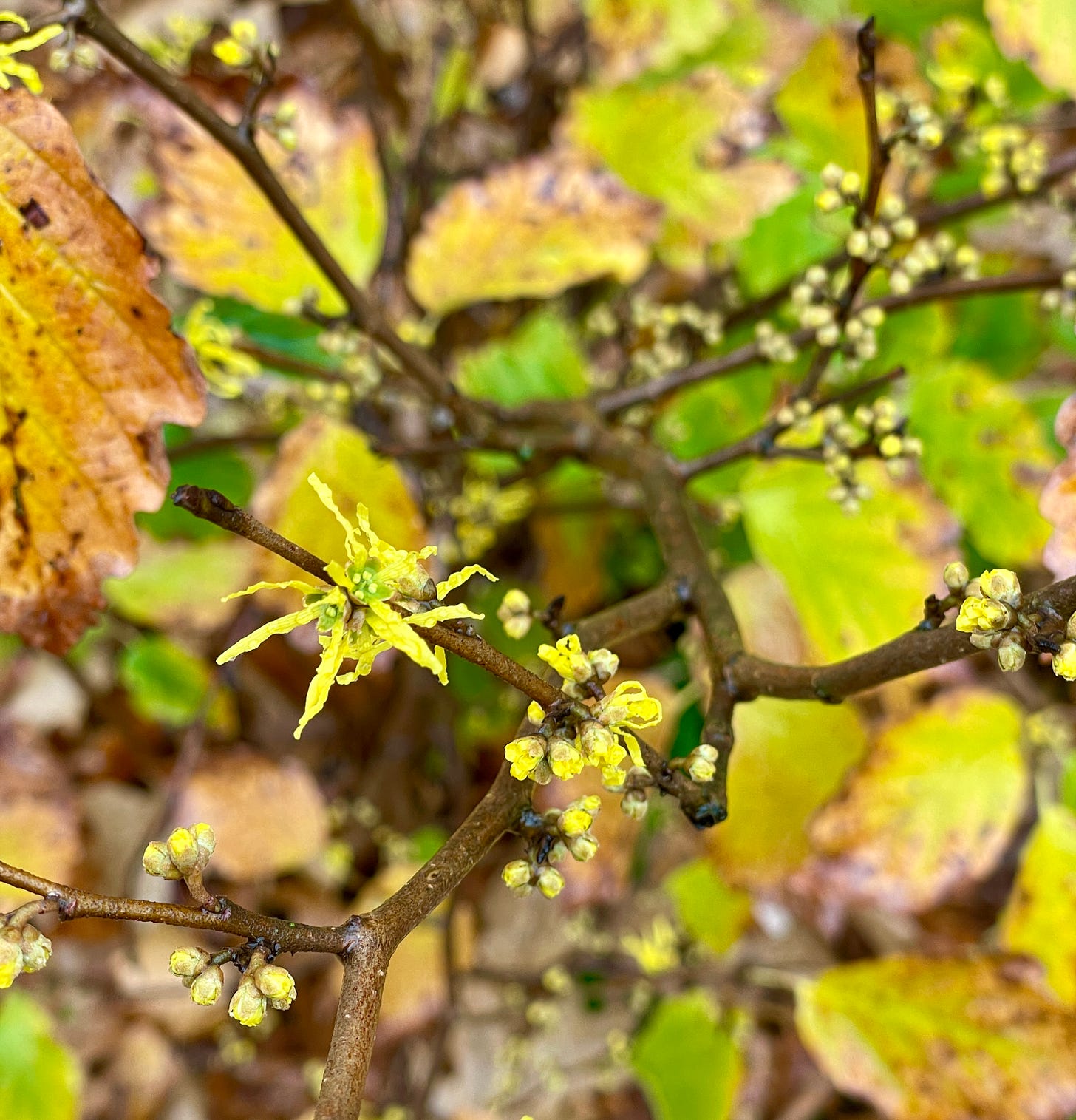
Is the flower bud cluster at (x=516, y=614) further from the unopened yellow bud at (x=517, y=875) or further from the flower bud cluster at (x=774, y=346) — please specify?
the flower bud cluster at (x=774, y=346)

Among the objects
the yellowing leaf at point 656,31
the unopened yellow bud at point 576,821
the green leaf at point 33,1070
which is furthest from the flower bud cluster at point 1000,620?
the green leaf at point 33,1070

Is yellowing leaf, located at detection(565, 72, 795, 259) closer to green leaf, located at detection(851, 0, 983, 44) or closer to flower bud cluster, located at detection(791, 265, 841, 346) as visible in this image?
green leaf, located at detection(851, 0, 983, 44)

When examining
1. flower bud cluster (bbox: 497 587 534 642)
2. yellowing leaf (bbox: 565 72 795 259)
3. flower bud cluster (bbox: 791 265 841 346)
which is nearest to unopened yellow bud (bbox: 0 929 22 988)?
flower bud cluster (bbox: 497 587 534 642)

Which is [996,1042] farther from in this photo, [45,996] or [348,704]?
[45,996]

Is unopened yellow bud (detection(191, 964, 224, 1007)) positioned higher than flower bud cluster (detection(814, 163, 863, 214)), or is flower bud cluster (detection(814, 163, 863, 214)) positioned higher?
flower bud cluster (detection(814, 163, 863, 214))

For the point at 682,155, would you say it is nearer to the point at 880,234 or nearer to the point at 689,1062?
the point at 880,234

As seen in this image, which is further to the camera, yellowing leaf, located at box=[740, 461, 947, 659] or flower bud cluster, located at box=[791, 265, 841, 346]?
yellowing leaf, located at box=[740, 461, 947, 659]

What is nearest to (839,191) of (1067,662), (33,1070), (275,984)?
(1067,662)
